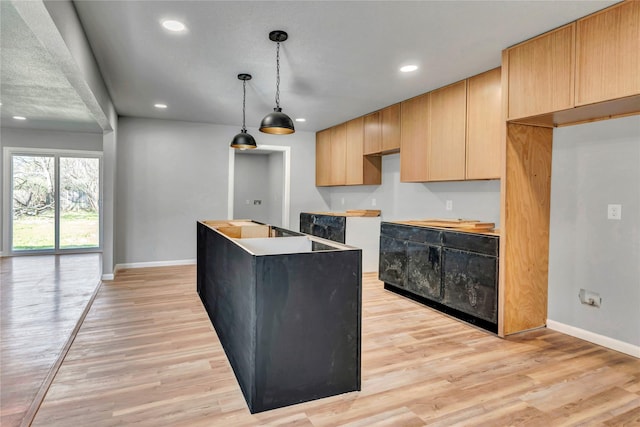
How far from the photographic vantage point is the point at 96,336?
322 centimetres

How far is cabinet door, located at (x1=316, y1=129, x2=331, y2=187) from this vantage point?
6.86 metres

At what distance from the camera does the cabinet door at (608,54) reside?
2.40 metres

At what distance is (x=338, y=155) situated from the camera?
654 cm

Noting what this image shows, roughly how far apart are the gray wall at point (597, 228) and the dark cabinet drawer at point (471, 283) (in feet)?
2.10

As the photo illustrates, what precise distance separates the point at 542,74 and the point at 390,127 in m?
2.42

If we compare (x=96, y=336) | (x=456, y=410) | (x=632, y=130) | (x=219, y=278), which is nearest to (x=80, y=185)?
(x=96, y=336)

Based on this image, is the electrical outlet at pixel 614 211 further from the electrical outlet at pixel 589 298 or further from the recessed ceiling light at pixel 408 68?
the recessed ceiling light at pixel 408 68

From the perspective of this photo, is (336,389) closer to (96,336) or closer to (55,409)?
(55,409)

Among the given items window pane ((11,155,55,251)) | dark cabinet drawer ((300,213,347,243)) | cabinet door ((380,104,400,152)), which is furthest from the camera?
window pane ((11,155,55,251))

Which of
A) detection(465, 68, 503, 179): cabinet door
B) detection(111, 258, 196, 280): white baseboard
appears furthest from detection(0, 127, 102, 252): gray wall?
detection(465, 68, 503, 179): cabinet door

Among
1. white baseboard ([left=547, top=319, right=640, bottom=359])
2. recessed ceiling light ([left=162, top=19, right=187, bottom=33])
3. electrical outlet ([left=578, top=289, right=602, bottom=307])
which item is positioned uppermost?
recessed ceiling light ([left=162, top=19, right=187, bottom=33])

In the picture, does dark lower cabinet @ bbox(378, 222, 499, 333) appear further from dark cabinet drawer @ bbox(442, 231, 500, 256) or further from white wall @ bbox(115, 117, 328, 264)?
white wall @ bbox(115, 117, 328, 264)

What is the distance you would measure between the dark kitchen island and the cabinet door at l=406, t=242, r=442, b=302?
181 centimetres

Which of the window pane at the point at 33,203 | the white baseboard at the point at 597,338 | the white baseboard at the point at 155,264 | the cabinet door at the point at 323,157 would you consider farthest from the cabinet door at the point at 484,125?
the window pane at the point at 33,203
